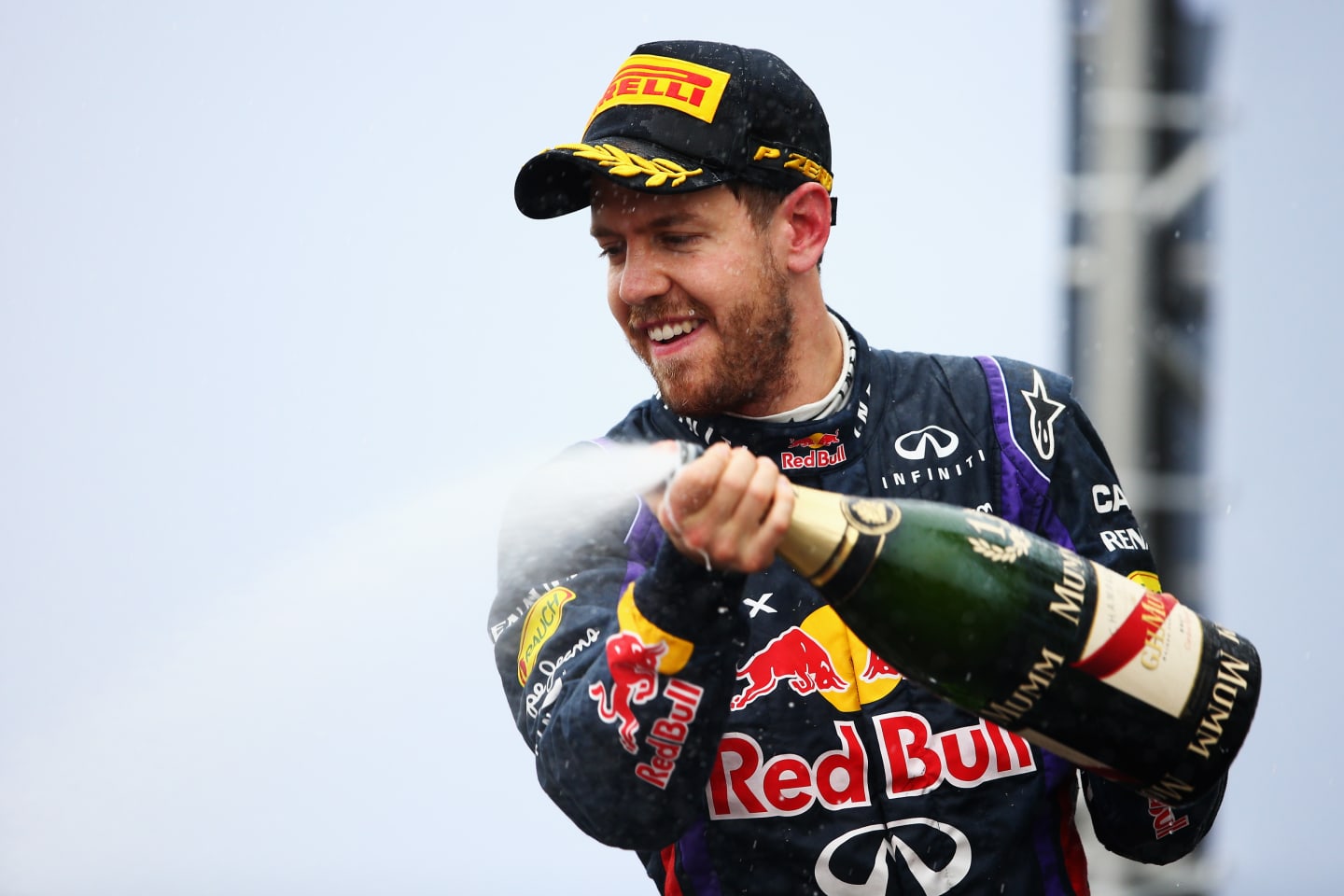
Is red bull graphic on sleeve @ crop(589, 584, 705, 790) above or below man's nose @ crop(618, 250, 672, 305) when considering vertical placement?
below

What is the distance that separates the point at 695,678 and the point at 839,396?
2.36 ft

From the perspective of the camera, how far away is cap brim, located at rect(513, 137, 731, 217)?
7.13 ft

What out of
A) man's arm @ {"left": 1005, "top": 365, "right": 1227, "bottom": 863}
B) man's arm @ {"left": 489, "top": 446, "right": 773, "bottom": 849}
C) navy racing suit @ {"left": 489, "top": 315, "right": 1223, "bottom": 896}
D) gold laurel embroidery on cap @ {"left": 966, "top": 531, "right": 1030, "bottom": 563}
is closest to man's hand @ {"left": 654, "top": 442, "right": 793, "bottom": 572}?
man's arm @ {"left": 489, "top": 446, "right": 773, "bottom": 849}

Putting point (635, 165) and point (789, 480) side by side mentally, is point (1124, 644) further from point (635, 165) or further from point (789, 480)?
point (635, 165)

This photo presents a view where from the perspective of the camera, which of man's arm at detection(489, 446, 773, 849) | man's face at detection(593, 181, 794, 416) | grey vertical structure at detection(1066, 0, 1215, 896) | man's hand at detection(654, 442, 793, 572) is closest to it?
man's hand at detection(654, 442, 793, 572)

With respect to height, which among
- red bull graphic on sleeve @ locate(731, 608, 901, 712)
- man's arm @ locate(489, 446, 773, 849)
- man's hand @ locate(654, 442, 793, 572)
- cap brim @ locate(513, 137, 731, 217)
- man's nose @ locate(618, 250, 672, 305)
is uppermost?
cap brim @ locate(513, 137, 731, 217)

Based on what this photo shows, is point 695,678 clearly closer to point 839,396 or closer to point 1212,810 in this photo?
point 839,396

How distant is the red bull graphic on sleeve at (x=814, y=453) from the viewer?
230 cm

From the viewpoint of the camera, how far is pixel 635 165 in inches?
86.0

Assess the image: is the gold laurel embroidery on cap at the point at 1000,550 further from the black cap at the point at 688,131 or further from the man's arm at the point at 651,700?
the black cap at the point at 688,131

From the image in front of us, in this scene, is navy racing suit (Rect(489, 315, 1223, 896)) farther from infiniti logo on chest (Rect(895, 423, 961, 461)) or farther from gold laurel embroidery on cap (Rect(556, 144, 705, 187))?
gold laurel embroidery on cap (Rect(556, 144, 705, 187))

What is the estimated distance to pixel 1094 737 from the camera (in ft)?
6.00

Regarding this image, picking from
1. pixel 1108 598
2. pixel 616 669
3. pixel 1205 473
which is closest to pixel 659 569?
pixel 616 669

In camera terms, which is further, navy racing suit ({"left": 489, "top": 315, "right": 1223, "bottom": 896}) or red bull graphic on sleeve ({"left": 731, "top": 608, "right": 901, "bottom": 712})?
red bull graphic on sleeve ({"left": 731, "top": 608, "right": 901, "bottom": 712})
